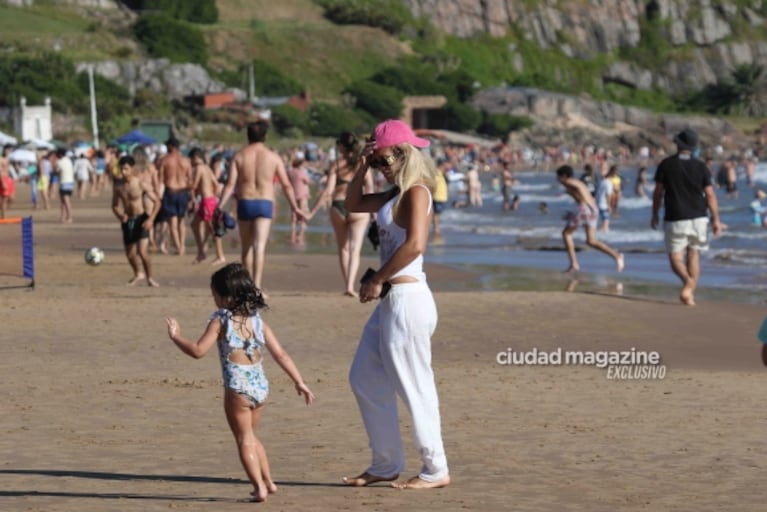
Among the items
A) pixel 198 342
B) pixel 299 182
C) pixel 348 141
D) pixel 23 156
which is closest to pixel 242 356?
pixel 198 342

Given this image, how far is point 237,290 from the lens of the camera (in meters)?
6.54


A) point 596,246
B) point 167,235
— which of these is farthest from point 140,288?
point 167,235

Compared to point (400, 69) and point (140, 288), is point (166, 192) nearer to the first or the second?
point (140, 288)

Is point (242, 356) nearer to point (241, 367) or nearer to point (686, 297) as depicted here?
point (241, 367)

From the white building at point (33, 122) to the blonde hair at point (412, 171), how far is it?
3217 inches

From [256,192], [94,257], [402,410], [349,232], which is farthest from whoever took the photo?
[94,257]

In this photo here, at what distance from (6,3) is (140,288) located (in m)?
118

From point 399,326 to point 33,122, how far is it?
8316cm

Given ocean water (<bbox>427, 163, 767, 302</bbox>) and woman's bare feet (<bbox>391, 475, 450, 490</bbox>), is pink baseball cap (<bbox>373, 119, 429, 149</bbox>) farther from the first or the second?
ocean water (<bbox>427, 163, 767, 302</bbox>)

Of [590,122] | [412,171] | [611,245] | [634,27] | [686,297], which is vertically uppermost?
[634,27]

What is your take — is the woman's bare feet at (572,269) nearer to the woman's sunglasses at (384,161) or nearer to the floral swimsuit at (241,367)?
the woman's sunglasses at (384,161)

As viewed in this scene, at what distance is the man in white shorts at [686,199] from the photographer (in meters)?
14.4

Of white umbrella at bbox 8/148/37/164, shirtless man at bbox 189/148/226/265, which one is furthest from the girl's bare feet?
white umbrella at bbox 8/148/37/164

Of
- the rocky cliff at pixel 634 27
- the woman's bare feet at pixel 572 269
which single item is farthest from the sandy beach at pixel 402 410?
the rocky cliff at pixel 634 27
